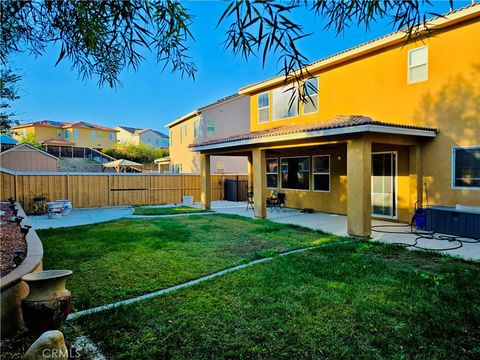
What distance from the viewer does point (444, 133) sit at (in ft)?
28.2

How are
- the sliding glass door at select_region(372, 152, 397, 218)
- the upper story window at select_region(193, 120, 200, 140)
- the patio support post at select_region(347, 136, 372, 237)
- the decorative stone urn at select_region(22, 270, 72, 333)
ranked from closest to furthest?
the decorative stone urn at select_region(22, 270, 72, 333)
the patio support post at select_region(347, 136, 372, 237)
the sliding glass door at select_region(372, 152, 397, 218)
the upper story window at select_region(193, 120, 200, 140)

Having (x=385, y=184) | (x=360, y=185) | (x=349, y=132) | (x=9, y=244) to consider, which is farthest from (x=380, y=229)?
(x=9, y=244)

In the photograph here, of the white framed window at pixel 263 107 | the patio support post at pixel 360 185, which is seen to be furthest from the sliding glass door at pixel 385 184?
the white framed window at pixel 263 107

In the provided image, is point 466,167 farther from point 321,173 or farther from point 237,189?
point 237,189

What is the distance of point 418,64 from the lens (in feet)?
29.5

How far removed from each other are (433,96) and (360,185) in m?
3.72

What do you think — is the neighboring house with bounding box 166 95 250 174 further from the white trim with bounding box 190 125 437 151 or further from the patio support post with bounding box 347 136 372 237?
the patio support post with bounding box 347 136 372 237

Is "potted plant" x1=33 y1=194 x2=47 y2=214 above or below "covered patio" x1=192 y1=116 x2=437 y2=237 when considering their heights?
below

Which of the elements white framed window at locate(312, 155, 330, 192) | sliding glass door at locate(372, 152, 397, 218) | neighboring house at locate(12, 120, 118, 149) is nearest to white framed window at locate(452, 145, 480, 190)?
sliding glass door at locate(372, 152, 397, 218)

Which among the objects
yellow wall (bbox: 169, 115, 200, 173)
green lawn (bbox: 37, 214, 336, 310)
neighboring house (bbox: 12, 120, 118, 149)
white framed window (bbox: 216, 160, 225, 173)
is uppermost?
neighboring house (bbox: 12, 120, 118, 149)

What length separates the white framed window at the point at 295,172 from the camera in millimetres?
13273

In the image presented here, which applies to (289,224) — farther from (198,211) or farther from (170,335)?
(170,335)

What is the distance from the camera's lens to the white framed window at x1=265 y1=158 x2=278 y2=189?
1516cm

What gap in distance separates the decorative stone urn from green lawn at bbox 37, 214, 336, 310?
0.88 meters
